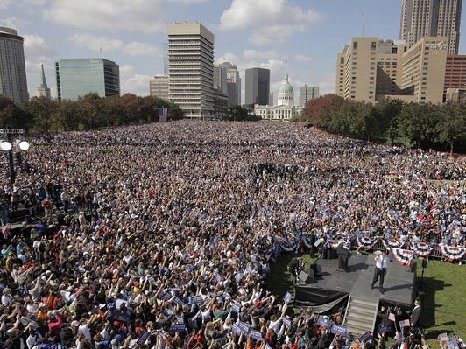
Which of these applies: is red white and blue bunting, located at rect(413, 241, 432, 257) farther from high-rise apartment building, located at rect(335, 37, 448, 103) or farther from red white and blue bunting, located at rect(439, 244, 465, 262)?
high-rise apartment building, located at rect(335, 37, 448, 103)

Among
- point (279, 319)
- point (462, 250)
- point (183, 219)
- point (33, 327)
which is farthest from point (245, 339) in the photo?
point (462, 250)

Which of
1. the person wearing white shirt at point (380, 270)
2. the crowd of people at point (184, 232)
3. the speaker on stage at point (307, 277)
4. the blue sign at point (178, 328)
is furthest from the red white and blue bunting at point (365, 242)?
the blue sign at point (178, 328)

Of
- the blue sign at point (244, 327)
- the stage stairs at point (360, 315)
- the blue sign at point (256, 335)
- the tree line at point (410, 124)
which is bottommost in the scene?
the stage stairs at point (360, 315)

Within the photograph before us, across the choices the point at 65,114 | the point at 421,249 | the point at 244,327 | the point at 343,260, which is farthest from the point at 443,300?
the point at 65,114

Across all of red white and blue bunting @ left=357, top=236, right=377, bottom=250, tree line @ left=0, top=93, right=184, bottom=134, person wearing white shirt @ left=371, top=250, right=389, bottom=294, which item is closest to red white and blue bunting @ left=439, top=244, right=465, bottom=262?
red white and blue bunting @ left=357, top=236, right=377, bottom=250

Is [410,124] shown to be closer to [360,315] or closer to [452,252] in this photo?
[452,252]

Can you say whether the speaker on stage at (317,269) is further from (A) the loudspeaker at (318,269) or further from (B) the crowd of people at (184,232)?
(B) the crowd of people at (184,232)
